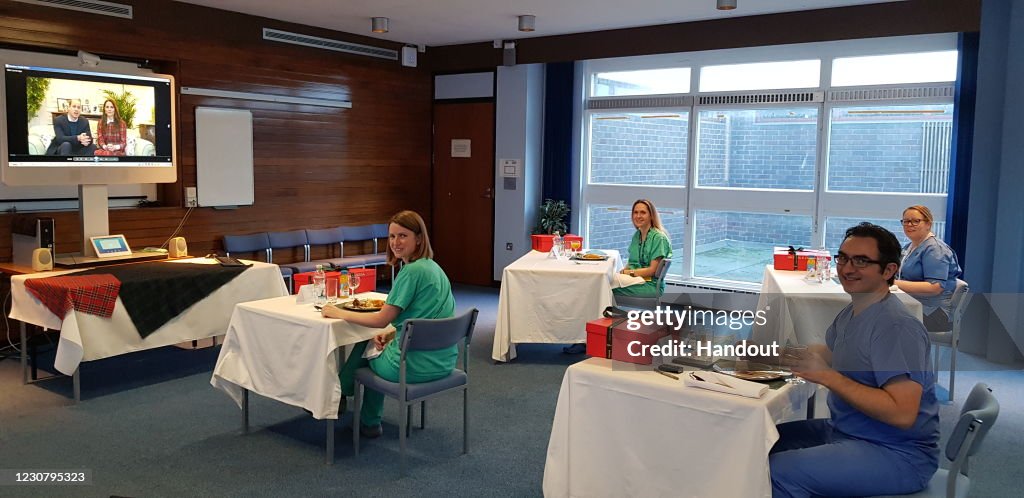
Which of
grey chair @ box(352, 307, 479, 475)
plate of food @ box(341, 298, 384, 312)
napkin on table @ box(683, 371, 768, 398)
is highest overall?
plate of food @ box(341, 298, 384, 312)

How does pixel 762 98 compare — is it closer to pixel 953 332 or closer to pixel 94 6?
pixel 953 332

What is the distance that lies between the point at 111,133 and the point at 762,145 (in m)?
5.44

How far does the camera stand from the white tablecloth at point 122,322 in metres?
4.54

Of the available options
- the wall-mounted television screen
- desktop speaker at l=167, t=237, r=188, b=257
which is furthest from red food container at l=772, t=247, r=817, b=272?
the wall-mounted television screen

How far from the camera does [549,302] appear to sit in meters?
5.47

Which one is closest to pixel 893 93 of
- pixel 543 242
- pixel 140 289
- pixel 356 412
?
pixel 543 242

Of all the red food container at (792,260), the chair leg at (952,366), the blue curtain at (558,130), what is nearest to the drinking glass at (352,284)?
the red food container at (792,260)

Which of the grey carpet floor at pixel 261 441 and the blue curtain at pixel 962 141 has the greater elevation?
the blue curtain at pixel 962 141

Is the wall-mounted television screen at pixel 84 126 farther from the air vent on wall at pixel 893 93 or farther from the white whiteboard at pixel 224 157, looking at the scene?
the air vent on wall at pixel 893 93

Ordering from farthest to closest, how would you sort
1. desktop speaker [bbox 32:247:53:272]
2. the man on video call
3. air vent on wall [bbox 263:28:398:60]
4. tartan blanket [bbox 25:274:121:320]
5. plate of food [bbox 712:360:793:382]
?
air vent on wall [bbox 263:28:398:60], the man on video call, desktop speaker [bbox 32:247:53:272], tartan blanket [bbox 25:274:121:320], plate of food [bbox 712:360:793:382]

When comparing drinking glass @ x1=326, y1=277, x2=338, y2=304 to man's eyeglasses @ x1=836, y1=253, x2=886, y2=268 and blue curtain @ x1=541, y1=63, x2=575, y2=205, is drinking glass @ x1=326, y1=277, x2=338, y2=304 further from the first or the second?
blue curtain @ x1=541, y1=63, x2=575, y2=205

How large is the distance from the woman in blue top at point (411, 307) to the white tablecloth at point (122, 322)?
1826mm

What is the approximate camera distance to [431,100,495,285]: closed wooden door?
28.6 feet

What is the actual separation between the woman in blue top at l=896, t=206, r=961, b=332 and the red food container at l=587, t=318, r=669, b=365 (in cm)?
260
